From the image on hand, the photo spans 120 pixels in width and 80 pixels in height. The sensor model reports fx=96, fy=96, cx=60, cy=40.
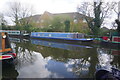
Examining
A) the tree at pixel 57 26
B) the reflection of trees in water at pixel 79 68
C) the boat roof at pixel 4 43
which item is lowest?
the reflection of trees in water at pixel 79 68

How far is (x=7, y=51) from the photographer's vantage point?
4430 mm

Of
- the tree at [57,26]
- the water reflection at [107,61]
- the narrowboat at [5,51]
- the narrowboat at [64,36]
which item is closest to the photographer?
the water reflection at [107,61]

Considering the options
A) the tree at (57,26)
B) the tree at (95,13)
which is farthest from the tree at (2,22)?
the tree at (95,13)

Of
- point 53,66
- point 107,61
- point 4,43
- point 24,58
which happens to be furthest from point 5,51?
point 107,61

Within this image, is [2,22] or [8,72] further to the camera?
[2,22]

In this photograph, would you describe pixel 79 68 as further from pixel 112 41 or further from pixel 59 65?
pixel 112 41

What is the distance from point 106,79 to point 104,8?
49.0 ft

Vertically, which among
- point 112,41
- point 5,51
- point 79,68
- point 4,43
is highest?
point 4,43

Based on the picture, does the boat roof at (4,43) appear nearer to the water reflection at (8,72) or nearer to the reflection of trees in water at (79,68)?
the water reflection at (8,72)

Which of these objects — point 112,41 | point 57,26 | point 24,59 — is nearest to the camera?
point 24,59

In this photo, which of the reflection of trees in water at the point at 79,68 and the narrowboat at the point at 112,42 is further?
the narrowboat at the point at 112,42

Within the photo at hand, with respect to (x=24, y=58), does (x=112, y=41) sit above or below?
above

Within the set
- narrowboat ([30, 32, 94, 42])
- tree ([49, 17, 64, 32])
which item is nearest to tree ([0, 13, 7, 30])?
narrowboat ([30, 32, 94, 42])

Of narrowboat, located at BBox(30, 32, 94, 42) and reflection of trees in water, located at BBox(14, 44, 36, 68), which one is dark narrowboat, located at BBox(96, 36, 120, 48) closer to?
Result: narrowboat, located at BBox(30, 32, 94, 42)
